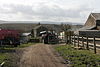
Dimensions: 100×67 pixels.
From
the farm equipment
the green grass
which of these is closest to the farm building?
the farm equipment

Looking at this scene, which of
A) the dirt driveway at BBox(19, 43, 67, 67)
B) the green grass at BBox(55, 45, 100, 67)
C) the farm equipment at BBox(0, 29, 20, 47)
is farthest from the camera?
the farm equipment at BBox(0, 29, 20, 47)

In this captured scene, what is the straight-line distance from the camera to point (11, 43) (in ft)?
113

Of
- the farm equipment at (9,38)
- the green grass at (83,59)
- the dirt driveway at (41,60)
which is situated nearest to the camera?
the green grass at (83,59)

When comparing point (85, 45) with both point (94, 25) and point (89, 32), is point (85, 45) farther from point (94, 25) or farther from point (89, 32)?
point (94, 25)

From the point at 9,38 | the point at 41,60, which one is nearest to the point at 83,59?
the point at 41,60

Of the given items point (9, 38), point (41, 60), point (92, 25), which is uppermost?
point (92, 25)

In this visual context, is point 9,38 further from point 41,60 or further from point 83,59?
point 83,59

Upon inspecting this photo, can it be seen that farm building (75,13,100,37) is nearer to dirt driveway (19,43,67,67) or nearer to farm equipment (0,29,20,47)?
farm equipment (0,29,20,47)

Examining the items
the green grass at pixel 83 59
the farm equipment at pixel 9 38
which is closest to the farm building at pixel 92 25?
the farm equipment at pixel 9 38

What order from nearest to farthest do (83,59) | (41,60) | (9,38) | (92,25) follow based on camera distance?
(83,59) < (41,60) < (9,38) < (92,25)

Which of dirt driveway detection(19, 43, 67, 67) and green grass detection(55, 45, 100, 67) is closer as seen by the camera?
green grass detection(55, 45, 100, 67)

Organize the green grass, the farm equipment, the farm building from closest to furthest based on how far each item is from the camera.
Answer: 1. the green grass
2. the farm equipment
3. the farm building

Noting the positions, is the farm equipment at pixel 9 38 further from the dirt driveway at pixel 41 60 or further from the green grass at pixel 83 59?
the green grass at pixel 83 59

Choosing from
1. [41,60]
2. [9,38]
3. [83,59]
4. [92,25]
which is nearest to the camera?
[83,59]
